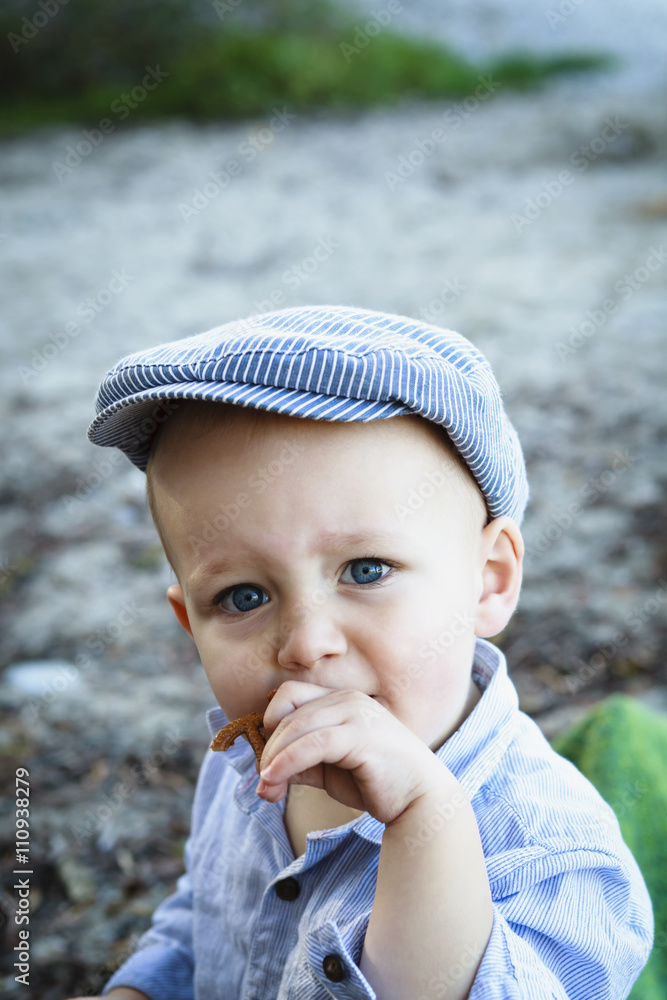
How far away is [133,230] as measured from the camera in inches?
336

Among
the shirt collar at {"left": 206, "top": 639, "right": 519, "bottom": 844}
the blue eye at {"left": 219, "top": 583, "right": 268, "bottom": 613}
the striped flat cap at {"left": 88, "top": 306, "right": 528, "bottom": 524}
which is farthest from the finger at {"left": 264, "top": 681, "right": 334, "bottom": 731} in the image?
the striped flat cap at {"left": 88, "top": 306, "right": 528, "bottom": 524}

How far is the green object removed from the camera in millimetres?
1751

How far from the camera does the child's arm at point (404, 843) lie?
103 cm

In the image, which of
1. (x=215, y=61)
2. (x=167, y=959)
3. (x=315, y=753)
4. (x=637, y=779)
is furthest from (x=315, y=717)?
(x=215, y=61)

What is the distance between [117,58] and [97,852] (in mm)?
14689

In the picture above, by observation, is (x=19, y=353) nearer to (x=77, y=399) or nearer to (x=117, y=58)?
(x=77, y=399)

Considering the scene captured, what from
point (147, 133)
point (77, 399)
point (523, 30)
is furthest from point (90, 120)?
point (77, 399)

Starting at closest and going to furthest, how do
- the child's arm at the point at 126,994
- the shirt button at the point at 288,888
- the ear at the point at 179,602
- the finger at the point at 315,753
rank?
the finger at the point at 315,753 → the shirt button at the point at 288,888 → the ear at the point at 179,602 → the child's arm at the point at 126,994

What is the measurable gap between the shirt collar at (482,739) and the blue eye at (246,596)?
330mm

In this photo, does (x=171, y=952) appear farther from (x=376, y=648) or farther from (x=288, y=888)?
(x=376, y=648)

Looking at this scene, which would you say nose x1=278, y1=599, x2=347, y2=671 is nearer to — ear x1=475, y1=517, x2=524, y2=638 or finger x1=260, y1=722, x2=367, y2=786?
finger x1=260, y1=722, x2=367, y2=786

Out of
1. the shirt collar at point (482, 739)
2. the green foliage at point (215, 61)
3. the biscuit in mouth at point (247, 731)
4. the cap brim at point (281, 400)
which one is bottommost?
the green foliage at point (215, 61)

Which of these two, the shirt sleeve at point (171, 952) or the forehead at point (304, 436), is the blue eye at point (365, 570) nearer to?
the forehead at point (304, 436)

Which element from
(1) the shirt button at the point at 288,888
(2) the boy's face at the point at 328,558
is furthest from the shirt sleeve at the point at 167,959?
(2) the boy's face at the point at 328,558
